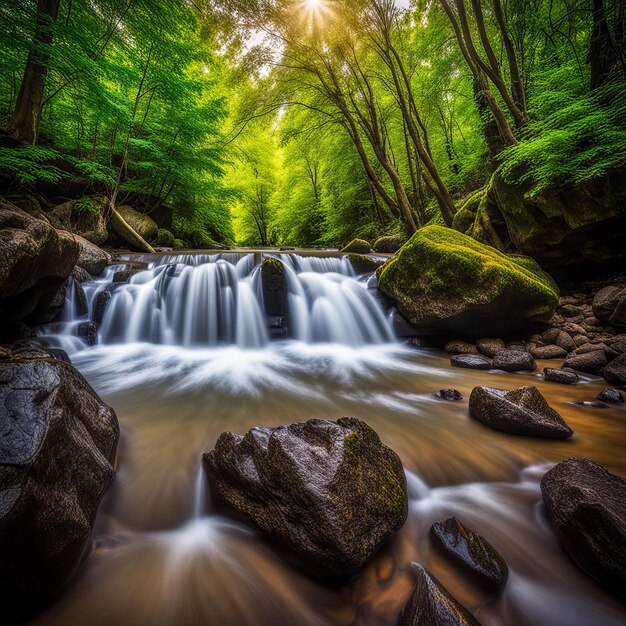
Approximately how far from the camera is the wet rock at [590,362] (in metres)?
3.63

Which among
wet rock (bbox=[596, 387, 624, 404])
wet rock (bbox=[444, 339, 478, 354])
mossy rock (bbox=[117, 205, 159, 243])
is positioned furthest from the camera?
→ mossy rock (bbox=[117, 205, 159, 243])

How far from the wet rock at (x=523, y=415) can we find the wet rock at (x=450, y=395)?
58 centimetres

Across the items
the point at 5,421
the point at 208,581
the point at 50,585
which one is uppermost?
the point at 5,421

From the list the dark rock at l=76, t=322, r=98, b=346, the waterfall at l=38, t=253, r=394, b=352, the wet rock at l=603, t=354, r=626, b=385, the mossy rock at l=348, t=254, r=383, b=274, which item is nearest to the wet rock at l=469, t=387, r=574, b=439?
the wet rock at l=603, t=354, r=626, b=385

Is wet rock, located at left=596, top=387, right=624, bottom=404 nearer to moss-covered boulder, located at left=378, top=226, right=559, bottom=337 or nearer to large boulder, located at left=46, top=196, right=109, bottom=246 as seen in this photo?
moss-covered boulder, located at left=378, top=226, right=559, bottom=337

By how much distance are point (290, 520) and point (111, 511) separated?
1.10 m

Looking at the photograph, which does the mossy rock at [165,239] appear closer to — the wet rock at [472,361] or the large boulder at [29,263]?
the large boulder at [29,263]

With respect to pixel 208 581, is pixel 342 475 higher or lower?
higher

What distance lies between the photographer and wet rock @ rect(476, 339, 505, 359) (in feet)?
14.8

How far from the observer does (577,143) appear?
4.41m

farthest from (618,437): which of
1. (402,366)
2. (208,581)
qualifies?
(208,581)

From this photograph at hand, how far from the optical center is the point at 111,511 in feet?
5.60

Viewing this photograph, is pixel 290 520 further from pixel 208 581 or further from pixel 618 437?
pixel 618 437

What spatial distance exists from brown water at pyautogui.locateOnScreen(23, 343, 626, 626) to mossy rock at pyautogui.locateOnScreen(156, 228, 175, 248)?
9.65m
